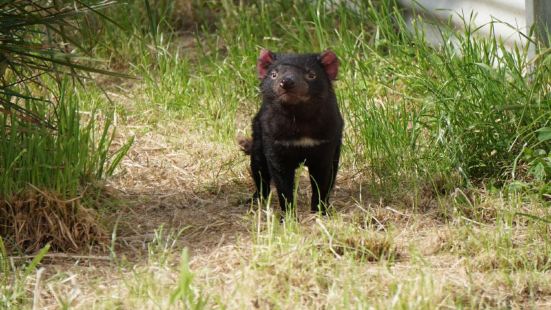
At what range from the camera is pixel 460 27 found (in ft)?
19.8

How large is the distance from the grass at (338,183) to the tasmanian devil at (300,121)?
17cm

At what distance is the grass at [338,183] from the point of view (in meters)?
3.58

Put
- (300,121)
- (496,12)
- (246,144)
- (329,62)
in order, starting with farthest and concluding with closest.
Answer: (496,12)
(246,144)
(329,62)
(300,121)

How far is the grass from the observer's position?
3.58 m

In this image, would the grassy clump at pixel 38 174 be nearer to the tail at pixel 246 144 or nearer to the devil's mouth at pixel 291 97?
the devil's mouth at pixel 291 97

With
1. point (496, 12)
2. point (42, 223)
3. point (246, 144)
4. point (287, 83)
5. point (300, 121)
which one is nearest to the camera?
point (42, 223)

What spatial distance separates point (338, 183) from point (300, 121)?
69cm

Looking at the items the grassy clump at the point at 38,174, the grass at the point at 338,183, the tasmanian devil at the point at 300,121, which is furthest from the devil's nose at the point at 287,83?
the grassy clump at the point at 38,174

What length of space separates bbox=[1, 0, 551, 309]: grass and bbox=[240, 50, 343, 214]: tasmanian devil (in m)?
0.17

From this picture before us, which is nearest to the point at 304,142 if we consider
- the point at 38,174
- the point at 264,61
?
the point at 264,61

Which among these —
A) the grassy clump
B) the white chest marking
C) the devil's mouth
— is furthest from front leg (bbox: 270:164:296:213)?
the grassy clump

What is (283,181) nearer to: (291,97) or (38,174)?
(291,97)

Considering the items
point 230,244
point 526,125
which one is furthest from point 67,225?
point 526,125

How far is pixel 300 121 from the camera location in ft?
14.8
